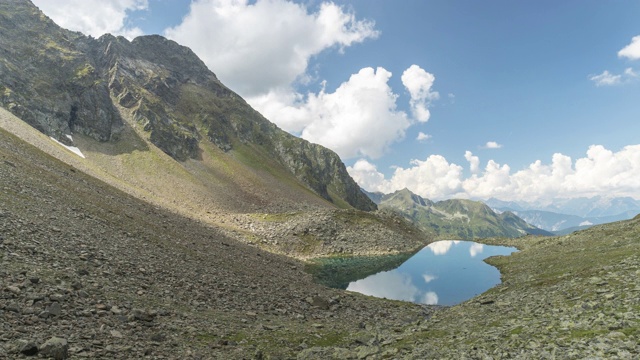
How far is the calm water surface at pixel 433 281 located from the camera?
5622cm

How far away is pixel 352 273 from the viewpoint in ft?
240

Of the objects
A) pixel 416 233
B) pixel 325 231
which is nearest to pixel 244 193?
pixel 325 231

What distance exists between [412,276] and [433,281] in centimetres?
569

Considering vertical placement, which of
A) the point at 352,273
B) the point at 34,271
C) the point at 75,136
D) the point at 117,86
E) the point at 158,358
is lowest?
the point at 352,273

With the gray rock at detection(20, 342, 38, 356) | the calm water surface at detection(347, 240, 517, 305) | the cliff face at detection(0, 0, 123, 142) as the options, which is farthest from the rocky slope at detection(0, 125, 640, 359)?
the cliff face at detection(0, 0, 123, 142)

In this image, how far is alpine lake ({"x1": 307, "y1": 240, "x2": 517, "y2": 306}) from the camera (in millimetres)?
57500

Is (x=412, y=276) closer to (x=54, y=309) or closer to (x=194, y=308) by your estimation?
(x=194, y=308)

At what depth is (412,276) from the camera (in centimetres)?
7475

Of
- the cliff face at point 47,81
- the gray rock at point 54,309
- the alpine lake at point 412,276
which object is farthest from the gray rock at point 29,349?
the cliff face at point 47,81

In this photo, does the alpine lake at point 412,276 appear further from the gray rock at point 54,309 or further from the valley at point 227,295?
the gray rock at point 54,309

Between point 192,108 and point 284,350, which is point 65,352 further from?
point 192,108

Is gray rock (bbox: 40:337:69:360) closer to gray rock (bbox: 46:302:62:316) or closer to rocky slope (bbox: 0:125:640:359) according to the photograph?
rocky slope (bbox: 0:125:640:359)

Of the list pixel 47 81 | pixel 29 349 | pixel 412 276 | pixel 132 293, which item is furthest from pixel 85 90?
pixel 29 349

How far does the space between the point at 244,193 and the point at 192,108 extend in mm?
84464
